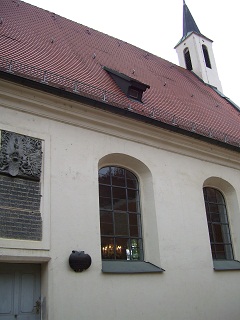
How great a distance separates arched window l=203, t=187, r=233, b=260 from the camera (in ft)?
31.3

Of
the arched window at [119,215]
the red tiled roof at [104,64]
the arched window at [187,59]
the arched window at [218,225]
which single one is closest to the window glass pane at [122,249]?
the arched window at [119,215]

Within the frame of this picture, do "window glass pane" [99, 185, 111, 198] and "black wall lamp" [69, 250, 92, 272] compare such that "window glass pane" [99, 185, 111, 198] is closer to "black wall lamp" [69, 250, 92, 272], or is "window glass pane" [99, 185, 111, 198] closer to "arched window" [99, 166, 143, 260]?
"arched window" [99, 166, 143, 260]

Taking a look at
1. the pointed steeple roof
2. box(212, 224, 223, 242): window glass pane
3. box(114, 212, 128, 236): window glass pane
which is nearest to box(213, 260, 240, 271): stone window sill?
box(212, 224, 223, 242): window glass pane

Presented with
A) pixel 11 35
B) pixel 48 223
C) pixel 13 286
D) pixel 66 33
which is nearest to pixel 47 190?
pixel 48 223

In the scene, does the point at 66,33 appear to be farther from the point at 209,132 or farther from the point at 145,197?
the point at 145,197

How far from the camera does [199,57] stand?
674 inches

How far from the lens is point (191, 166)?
9.42 metres

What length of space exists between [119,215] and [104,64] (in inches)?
194

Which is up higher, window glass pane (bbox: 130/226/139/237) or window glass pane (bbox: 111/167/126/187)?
window glass pane (bbox: 111/167/126/187)

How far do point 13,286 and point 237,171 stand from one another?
6712 millimetres

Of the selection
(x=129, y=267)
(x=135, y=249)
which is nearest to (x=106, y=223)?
(x=135, y=249)

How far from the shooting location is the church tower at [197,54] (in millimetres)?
16828

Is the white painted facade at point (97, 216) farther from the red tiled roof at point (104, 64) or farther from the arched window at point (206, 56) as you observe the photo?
the arched window at point (206, 56)

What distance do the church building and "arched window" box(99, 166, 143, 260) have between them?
1.0 inches
